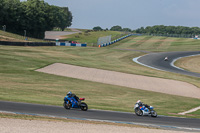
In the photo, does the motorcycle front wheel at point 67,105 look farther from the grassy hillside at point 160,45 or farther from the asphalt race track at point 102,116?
the grassy hillside at point 160,45

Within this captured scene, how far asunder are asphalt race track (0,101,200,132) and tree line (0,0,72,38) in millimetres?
93810

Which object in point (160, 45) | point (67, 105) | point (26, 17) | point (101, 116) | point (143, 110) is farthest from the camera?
point (26, 17)

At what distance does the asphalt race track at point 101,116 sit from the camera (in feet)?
55.9

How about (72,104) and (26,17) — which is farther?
(26,17)

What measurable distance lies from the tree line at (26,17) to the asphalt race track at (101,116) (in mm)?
93810

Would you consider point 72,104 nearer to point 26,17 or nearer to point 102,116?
point 102,116

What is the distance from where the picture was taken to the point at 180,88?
36719 mm

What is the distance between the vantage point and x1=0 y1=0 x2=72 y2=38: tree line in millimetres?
110875

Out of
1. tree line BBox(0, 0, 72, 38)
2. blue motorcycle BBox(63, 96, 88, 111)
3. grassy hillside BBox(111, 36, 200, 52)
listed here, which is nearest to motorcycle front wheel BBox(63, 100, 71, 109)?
blue motorcycle BBox(63, 96, 88, 111)

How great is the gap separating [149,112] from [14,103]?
8.67m

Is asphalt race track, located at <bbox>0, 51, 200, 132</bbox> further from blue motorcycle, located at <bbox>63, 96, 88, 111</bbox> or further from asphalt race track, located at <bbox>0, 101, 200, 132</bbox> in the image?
blue motorcycle, located at <bbox>63, 96, 88, 111</bbox>

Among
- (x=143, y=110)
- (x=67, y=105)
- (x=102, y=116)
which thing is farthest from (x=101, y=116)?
(x=143, y=110)

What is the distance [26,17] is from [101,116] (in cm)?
10467

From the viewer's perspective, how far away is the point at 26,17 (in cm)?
11681
